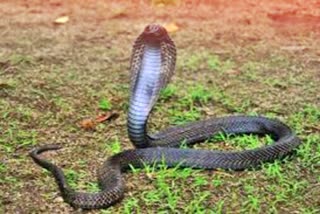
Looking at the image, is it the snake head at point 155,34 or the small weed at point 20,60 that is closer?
the snake head at point 155,34

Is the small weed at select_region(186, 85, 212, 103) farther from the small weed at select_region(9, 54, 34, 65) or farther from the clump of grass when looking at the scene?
the small weed at select_region(9, 54, 34, 65)

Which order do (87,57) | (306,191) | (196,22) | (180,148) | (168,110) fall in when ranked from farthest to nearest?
(196,22)
(87,57)
(168,110)
(180,148)
(306,191)

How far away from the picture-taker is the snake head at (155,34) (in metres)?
4.11

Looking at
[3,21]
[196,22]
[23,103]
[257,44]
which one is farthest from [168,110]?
[3,21]

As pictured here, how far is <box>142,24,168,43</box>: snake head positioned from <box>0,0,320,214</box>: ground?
717 mm

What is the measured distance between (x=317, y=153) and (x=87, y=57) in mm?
2676

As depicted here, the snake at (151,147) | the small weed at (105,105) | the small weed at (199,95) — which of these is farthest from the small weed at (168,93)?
the snake at (151,147)

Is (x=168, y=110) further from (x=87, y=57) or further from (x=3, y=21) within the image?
(x=3, y=21)

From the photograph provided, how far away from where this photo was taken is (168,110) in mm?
5266

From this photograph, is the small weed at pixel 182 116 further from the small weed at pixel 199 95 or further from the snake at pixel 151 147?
the snake at pixel 151 147

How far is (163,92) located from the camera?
18.2 ft

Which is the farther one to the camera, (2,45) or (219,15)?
(219,15)

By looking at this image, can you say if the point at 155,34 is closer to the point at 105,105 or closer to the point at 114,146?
the point at 114,146

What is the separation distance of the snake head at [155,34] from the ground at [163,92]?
717 mm
